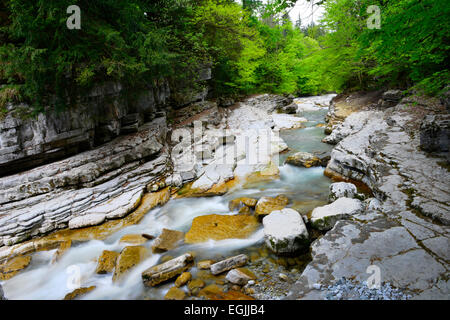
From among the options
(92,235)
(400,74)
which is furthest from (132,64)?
(400,74)

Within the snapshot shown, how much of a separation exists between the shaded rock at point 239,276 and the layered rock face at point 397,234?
129 cm

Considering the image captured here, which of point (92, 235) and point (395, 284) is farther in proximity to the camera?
point (92, 235)

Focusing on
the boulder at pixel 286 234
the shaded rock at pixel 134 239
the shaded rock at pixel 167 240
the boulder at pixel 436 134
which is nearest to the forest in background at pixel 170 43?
the boulder at pixel 436 134

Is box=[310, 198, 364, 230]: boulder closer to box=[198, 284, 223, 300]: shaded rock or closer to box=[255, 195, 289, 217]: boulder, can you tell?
box=[255, 195, 289, 217]: boulder

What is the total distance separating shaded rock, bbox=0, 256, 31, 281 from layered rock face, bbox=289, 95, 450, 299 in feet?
21.6

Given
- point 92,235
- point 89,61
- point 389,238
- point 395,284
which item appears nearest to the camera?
point 395,284

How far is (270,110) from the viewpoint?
21.1 metres

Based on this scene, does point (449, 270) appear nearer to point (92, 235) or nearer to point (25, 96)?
point (92, 235)

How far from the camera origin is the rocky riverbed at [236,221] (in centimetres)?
361

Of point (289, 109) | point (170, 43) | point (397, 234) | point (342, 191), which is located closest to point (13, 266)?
point (397, 234)

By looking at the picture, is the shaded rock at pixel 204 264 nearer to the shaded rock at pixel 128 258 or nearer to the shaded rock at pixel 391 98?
the shaded rock at pixel 128 258

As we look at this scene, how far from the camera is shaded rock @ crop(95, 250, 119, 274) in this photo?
206 inches

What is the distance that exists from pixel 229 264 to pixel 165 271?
4.56 ft

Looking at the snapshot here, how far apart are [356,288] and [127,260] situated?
4802mm
